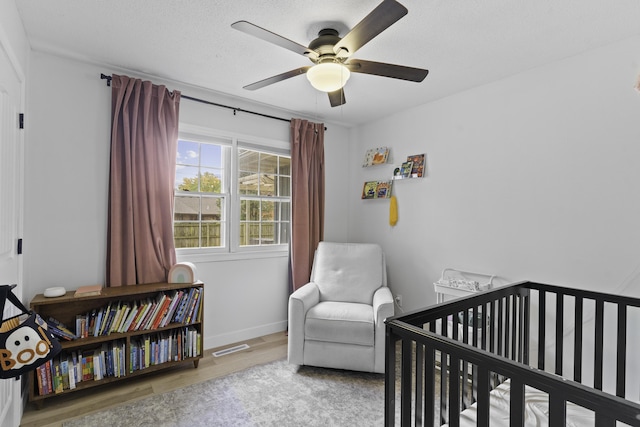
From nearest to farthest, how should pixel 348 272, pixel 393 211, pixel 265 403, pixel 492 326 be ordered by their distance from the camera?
pixel 492 326
pixel 265 403
pixel 348 272
pixel 393 211

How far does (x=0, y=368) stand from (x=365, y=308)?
2.22 meters

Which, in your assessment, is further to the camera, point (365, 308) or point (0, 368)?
point (365, 308)

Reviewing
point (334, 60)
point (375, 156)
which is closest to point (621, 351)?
point (334, 60)

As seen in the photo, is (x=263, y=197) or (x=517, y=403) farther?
(x=263, y=197)

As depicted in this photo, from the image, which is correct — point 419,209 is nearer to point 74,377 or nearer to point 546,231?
point 546,231

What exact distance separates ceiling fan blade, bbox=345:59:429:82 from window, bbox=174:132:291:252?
5.37 ft

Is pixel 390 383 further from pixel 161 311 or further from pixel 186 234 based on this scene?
pixel 186 234

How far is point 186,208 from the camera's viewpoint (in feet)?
9.62

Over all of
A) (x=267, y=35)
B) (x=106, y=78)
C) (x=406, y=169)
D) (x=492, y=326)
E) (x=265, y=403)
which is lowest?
(x=265, y=403)

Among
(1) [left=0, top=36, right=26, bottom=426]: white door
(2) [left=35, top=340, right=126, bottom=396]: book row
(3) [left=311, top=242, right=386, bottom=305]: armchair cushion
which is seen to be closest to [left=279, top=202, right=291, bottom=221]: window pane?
(3) [left=311, top=242, right=386, bottom=305]: armchair cushion

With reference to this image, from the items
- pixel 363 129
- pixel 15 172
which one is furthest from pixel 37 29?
pixel 363 129

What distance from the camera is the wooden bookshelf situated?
2061 millimetres

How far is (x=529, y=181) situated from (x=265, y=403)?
2.49 metres

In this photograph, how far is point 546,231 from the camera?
2322 millimetres
